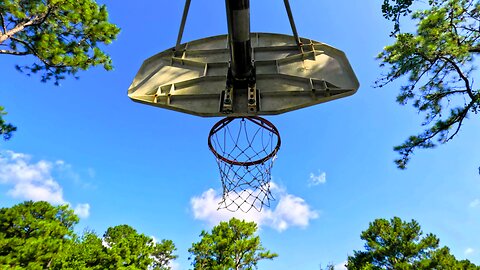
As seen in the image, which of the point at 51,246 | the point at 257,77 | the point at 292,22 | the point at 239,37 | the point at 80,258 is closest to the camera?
the point at 239,37

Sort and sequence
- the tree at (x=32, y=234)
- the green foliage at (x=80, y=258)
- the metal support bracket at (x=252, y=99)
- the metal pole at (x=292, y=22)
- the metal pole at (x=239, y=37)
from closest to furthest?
1. the metal pole at (x=239, y=37)
2. the metal support bracket at (x=252, y=99)
3. the metal pole at (x=292, y=22)
4. the tree at (x=32, y=234)
5. the green foliage at (x=80, y=258)

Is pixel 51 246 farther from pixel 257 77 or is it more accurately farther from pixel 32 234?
pixel 257 77

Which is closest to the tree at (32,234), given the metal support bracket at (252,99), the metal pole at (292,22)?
the metal support bracket at (252,99)

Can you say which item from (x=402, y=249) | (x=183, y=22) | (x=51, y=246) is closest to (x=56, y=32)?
(x=183, y=22)

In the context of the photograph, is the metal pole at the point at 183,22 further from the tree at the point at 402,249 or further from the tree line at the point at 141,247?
the tree at the point at 402,249

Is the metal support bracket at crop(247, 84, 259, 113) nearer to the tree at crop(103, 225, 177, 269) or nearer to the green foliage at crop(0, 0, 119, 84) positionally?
the green foliage at crop(0, 0, 119, 84)

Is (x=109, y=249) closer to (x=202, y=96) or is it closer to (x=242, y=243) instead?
(x=242, y=243)

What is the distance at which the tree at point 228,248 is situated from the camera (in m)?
14.5

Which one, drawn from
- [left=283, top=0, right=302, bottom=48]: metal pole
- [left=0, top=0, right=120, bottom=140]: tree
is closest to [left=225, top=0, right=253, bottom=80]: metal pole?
[left=283, top=0, right=302, bottom=48]: metal pole

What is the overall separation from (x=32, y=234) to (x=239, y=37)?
1435 cm

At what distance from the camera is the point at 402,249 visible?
15352 millimetres

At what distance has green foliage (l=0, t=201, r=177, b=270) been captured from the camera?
10.9 meters

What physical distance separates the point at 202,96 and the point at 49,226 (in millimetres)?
13024

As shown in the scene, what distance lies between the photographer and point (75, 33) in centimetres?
664
